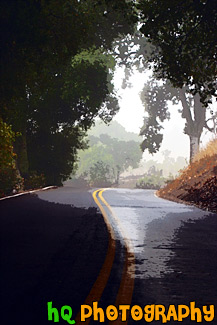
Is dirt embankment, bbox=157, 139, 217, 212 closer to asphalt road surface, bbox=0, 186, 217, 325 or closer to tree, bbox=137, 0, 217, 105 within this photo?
tree, bbox=137, 0, 217, 105

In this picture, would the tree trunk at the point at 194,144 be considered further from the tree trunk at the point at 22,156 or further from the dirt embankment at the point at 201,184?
the tree trunk at the point at 22,156

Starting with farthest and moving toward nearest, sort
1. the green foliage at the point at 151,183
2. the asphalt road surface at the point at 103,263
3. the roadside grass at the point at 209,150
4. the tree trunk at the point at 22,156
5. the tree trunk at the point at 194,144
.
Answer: the green foliage at the point at 151,183 → the tree trunk at the point at 194,144 → the tree trunk at the point at 22,156 → the roadside grass at the point at 209,150 → the asphalt road surface at the point at 103,263

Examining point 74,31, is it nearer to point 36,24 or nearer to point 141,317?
point 36,24

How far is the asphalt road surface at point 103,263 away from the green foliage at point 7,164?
336 inches

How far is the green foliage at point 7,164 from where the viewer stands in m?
27.9

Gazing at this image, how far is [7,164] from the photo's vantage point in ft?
95.1

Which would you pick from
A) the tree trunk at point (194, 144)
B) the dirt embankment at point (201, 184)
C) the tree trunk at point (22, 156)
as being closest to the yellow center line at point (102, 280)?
the dirt embankment at point (201, 184)

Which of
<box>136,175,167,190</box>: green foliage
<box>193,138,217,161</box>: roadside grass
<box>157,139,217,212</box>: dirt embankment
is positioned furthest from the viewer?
<box>136,175,167,190</box>: green foliage

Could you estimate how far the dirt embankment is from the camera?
2693cm

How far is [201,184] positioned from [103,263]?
69.6 ft

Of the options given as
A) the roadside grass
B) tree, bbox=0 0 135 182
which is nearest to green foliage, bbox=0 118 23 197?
tree, bbox=0 0 135 182

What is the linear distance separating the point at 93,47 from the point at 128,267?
1256 inches

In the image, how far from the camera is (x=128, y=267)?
1047 cm

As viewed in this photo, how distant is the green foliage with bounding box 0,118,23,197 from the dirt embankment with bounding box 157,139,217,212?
7355 mm
